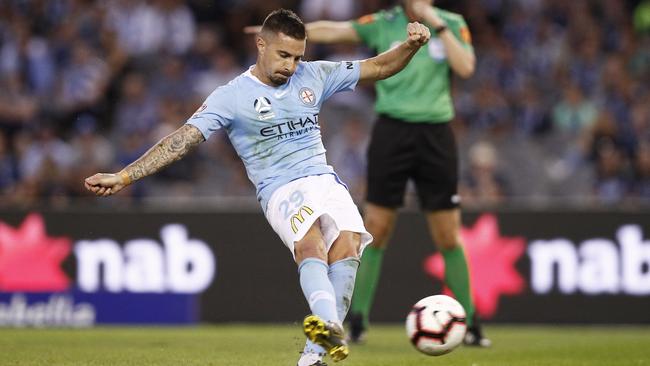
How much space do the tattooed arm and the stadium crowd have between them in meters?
7.56

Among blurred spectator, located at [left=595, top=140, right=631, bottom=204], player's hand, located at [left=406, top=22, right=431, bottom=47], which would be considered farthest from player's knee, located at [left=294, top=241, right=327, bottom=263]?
blurred spectator, located at [left=595, top=140, right=631, bottom=204]

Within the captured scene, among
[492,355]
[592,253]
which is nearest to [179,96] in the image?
[592,253]

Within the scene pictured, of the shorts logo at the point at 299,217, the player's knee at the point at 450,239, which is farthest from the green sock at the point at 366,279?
the shorts logo at the point at 299,217

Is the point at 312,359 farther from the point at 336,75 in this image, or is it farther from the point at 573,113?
the point at 573,113

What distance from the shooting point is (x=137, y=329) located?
39.2 ft

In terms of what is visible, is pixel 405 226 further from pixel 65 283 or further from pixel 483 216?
pixel 65 283

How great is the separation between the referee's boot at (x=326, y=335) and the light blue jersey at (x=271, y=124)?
A: 118cm

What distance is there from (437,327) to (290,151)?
4.58ft

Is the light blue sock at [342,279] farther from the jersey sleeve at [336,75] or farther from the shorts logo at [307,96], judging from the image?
the jersey sleeve at [336,75]

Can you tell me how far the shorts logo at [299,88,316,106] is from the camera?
24.3 feet

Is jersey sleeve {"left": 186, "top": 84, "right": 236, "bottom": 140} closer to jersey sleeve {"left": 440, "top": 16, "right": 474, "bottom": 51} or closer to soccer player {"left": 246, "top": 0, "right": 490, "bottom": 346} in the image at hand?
soccer player {"left": 246, "top": 0, "right": 490, "bottom": 346}

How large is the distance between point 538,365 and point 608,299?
193 inches

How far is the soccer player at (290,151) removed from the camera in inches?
278

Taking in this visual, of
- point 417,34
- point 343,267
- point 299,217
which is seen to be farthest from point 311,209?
point 417,34
